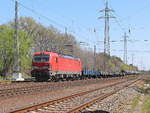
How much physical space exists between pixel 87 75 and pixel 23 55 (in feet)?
42.3

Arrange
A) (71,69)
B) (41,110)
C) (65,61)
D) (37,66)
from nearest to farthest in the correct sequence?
(41,110)
(37,66)
(65,61)
(71,69)

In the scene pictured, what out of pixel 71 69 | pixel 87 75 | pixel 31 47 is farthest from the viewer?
pixel 31 47

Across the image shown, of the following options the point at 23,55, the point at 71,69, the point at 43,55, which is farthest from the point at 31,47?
the point at 43,55

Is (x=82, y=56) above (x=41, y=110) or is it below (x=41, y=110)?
above

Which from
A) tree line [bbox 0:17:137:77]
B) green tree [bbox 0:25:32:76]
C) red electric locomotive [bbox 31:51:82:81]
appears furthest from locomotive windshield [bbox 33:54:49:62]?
green tree [bbox 0:25:32:76]

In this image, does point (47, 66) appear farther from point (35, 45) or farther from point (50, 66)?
point (35, 45)

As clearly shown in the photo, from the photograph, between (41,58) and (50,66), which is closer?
(50,66)

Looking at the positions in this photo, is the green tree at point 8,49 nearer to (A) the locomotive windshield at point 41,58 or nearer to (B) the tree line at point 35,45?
(B) the tree line at point 35,45

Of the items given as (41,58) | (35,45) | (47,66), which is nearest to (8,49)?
(35,45)

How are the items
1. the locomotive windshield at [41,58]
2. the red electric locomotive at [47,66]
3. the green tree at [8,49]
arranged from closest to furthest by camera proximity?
the red electric locomotive at [47,66]
the locomotive windshield at [41,58]
the green tree at [8,49]

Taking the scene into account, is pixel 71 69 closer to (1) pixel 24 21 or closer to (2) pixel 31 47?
(2) pixel 31 47

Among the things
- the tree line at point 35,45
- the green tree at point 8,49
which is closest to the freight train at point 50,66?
the tree line at point 35,45

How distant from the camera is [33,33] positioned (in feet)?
232

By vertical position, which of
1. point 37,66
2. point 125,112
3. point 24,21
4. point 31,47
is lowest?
point 125,112
